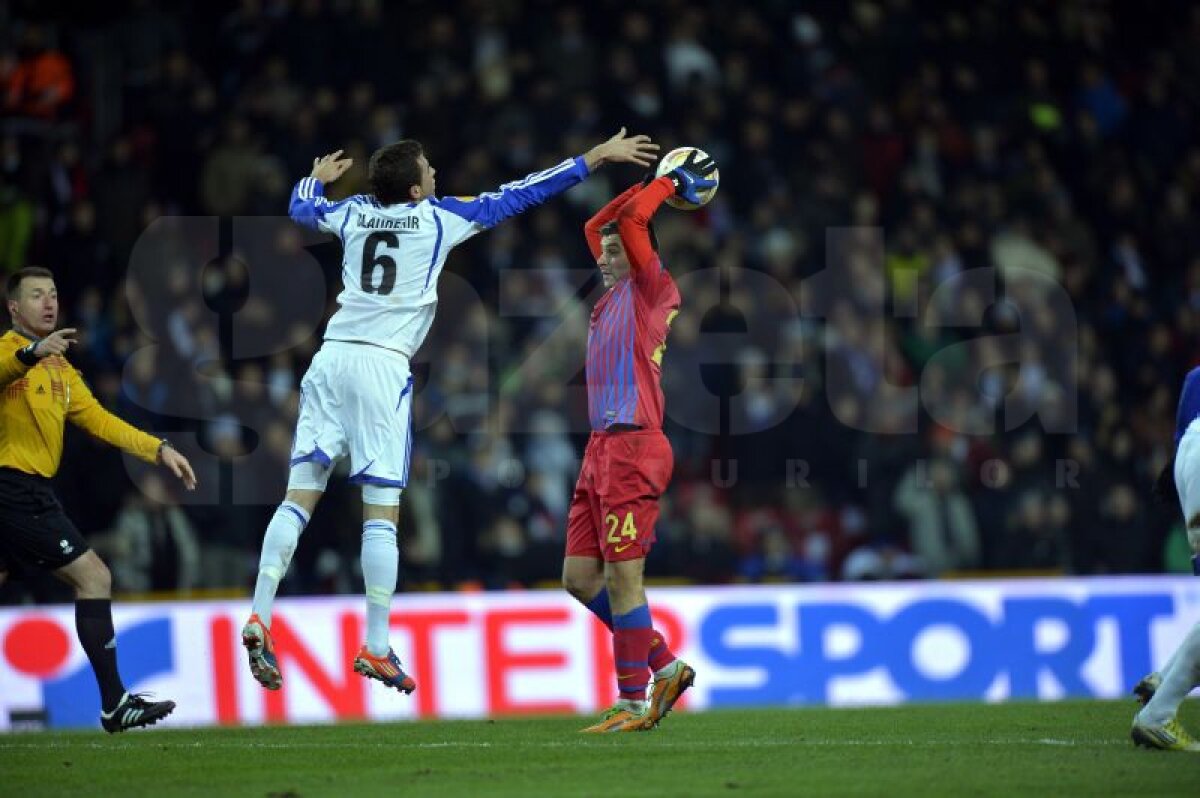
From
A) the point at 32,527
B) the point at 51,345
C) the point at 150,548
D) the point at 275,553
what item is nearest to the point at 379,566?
the point at 275,553

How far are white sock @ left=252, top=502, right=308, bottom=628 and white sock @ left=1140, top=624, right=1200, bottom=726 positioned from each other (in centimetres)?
417

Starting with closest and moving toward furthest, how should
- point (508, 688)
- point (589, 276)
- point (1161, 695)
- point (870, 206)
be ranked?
1. point (1161, 695)
2. point (508, 688)
3. point (589, 276)
4. point (870, 206)

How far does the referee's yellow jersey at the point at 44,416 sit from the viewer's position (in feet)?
30.9

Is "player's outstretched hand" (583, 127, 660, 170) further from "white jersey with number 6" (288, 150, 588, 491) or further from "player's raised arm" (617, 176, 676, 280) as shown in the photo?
"player's raised arm" (617, 176, 676, 280)

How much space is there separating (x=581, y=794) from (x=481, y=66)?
12.2m

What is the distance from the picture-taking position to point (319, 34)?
1814 cm

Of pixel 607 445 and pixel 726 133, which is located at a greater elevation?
pixel 726 133

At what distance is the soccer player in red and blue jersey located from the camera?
925 centimetres

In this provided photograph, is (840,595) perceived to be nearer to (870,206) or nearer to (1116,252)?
(870,206)

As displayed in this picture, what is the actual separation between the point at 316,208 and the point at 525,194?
1.10 meters

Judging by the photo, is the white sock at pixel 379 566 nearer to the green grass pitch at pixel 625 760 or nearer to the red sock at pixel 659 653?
the green grass pitch at pixel 625 760

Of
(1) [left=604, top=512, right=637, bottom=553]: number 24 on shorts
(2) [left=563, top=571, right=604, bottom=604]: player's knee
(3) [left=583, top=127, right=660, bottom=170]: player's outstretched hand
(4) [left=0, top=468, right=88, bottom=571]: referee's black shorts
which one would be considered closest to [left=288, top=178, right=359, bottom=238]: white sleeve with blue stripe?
(3) [left=583, top=127, right=660, bottom=170]: player's outstretched hand

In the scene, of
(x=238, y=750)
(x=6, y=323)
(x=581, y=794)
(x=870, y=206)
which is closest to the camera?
(x=581, y=794)

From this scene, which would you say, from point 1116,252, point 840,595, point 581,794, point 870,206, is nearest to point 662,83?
point 870,206
